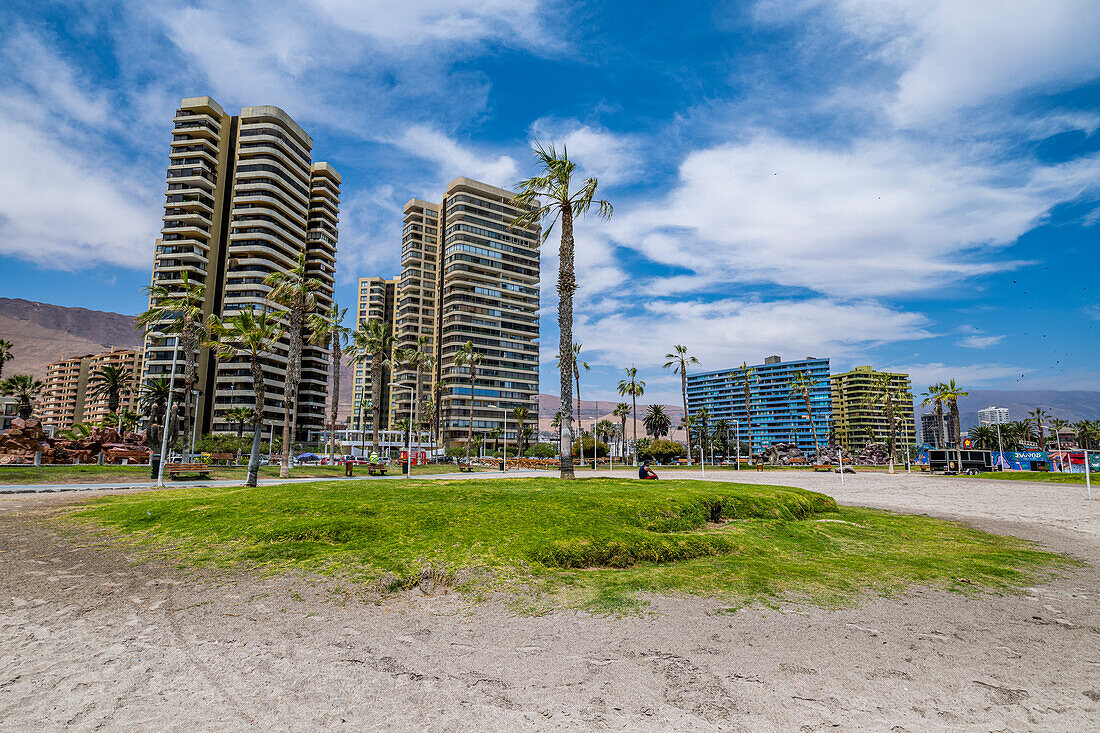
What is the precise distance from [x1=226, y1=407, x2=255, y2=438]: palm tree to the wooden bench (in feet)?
149

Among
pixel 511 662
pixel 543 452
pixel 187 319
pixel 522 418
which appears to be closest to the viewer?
pixel 511 662

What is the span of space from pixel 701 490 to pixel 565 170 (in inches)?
631

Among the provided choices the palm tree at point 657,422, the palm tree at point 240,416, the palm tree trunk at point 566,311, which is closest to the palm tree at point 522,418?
the palm tree at point 657,422

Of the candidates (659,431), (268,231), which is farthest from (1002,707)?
(659,431)

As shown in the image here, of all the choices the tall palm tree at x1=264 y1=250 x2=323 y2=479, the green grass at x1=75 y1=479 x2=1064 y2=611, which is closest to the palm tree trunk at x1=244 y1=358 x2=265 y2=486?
the tall palm tree at x1=264 y1=250 x2=323 y2=479

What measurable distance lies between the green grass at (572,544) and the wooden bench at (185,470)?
15.9m

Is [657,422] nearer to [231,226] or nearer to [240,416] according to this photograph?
[240,416]

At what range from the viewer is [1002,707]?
4.66m

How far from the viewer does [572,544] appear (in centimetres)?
965

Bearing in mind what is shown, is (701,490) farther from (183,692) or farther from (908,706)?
(183,692)

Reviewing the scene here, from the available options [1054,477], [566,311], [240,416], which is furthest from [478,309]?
[566,311]

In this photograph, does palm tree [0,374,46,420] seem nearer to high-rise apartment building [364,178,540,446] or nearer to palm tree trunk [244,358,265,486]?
palm tree trunk [244,358,265,486]

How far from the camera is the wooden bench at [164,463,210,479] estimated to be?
28288 mm

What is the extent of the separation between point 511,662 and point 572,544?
4.06 m
